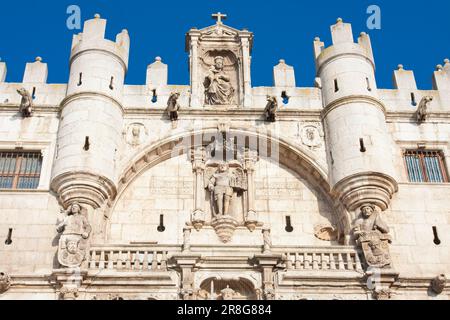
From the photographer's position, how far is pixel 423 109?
23.3 meters

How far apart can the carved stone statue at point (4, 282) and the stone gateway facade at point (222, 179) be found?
0.20 ft

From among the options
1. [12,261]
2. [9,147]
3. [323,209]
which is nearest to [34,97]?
[9,147]

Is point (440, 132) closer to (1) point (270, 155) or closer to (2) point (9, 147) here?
(1) point (270, 155)

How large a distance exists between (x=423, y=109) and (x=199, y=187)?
23.4 ft

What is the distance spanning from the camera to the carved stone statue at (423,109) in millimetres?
23094

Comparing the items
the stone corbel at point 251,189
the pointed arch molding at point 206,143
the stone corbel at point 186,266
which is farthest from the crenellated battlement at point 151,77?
the stone corbel at point 186,266

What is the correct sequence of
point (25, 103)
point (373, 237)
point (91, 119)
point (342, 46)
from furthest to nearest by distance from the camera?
point (342, 46) < point (25, 103) < point (91, 119) < point (373, 237)

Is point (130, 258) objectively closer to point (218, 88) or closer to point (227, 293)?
point (227, 293)

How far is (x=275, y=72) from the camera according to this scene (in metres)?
24.6

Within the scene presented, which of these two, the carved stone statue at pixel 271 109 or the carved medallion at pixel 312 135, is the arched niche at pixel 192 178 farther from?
the carved stone statue at pixel 271 109

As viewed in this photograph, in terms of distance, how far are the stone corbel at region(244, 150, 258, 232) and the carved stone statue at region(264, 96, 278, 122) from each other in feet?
3.76

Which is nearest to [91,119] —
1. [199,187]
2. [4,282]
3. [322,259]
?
[199,187]
